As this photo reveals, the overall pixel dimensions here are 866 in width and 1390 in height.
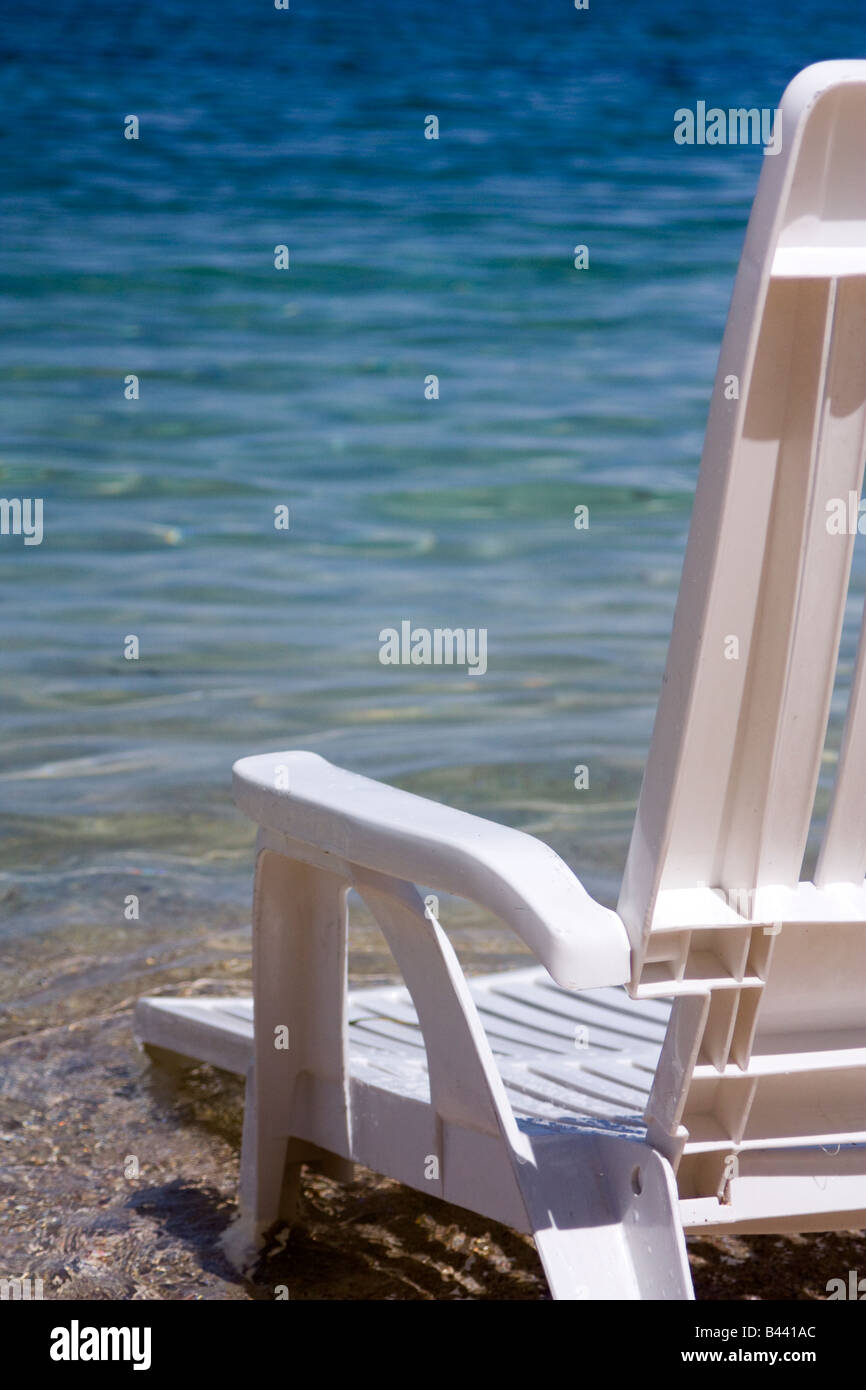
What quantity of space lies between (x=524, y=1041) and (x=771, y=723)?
119 centimetres

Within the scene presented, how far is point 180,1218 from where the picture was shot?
2650 mm

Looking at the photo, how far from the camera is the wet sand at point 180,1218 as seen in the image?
8.09 feet

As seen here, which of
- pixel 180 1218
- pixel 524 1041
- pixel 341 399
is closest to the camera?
pixel 180 1218

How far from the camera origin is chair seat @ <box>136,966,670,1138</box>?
7.63 feet

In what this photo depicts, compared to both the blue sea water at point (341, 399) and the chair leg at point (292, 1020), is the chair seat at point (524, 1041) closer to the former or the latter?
the chair leg at point (292, 1020)

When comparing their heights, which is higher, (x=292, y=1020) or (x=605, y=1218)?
(x=292, y=1020)

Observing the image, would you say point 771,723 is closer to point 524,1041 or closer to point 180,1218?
point 524,1041

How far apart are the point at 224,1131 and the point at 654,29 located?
22.7 m

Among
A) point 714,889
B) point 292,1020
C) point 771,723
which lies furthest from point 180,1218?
point 771,723

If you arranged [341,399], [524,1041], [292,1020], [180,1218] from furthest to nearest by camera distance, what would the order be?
[341,399] < [524,1041] < [180,1218] < [292,1020]

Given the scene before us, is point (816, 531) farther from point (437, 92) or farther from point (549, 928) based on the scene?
point (437, 92)

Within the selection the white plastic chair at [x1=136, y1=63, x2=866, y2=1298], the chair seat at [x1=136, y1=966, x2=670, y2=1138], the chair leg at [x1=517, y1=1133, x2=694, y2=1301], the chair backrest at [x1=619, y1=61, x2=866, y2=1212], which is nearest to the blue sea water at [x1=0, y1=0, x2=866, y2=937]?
the chair seat at [x1=136, y1=966, x2=670, y2=1138]

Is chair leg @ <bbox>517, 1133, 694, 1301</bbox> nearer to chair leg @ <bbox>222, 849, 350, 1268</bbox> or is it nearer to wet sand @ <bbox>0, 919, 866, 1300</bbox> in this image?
chair leg @ <bbox>222, 849, 350, 1268</bbox>
